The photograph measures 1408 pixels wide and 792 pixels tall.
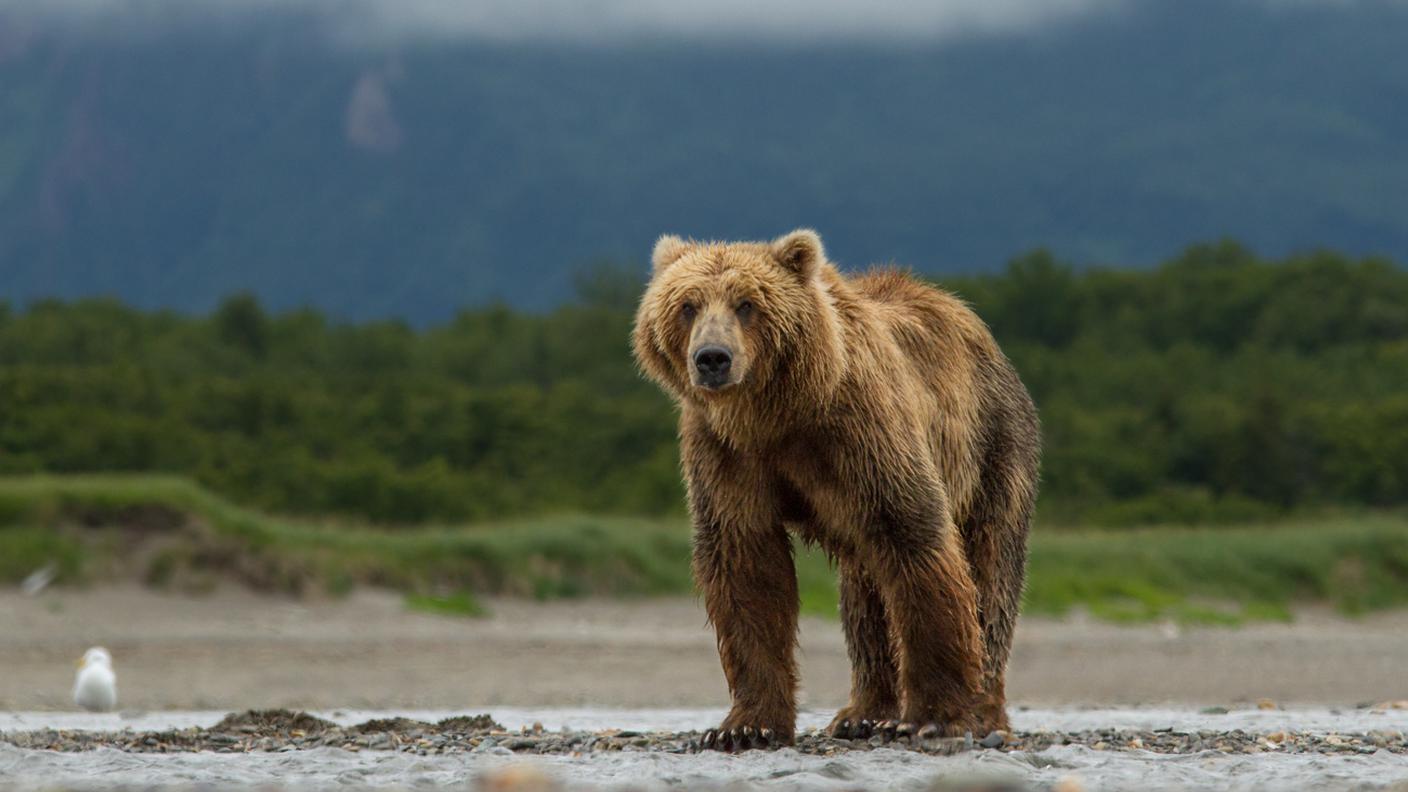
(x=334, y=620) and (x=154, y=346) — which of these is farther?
(x=154, y=346)

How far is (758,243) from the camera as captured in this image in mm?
7773

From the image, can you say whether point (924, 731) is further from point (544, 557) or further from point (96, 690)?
point (544, 557)

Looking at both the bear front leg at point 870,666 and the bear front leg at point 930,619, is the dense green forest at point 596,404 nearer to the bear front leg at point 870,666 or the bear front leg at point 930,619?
the bear front leg at point 870,666

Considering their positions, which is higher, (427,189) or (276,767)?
(427,189)

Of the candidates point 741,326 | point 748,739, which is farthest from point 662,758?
point 741,326

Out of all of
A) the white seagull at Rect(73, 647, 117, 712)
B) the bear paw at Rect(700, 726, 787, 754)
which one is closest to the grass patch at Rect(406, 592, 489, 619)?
the white seagull at Rect(73, 647, 117, 712)

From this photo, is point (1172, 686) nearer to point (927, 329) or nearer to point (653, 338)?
point (927, 329)

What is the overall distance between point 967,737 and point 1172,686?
10.8m

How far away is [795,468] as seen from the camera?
7.57m

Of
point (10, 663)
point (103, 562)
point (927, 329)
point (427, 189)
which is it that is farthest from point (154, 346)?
point (427, 189)

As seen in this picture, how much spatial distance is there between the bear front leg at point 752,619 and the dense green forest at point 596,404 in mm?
20291

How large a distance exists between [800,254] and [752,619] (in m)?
1.56

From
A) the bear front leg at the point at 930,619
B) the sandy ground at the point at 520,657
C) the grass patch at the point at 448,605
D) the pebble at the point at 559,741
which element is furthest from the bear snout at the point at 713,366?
the grass patch at the point at 448,605

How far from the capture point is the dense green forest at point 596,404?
1176 inches
